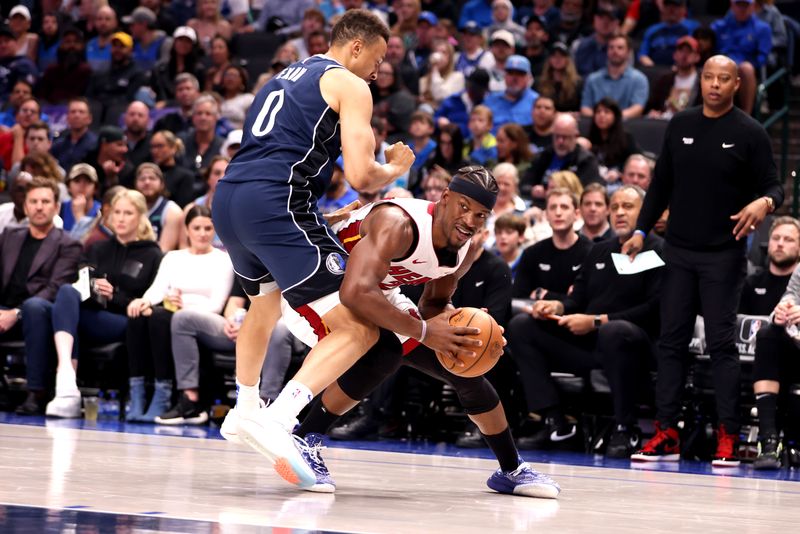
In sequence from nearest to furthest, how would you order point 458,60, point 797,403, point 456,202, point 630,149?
point 456,202 < point 797,403 < point 630,149 < point 458,60

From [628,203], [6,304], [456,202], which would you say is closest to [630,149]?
[628,203]

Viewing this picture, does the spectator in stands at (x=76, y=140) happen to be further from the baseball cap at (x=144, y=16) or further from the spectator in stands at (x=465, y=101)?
the spectator in stands at (x=465, y=101)

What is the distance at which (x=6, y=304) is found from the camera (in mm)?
8945

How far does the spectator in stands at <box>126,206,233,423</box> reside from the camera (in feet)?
27.2

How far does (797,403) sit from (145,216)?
15.1 feet

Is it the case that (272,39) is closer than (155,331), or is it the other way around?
(155,331)

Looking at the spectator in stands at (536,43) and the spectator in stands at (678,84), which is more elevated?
the spectator in stands at (536,43)

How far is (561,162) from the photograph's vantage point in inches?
384

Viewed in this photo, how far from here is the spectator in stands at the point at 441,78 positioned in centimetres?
1237

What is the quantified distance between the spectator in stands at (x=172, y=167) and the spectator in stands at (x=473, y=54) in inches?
126

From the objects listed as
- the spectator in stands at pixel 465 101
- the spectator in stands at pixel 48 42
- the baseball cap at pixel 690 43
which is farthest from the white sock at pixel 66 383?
the spectator in stands at pixel 48 42

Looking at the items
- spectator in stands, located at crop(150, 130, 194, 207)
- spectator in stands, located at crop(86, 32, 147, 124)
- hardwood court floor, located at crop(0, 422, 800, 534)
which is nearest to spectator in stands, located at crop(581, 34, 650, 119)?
spectator in stands, located at crop(150, 130, 194, 207)

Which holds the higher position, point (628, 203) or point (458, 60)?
point (458, 60)

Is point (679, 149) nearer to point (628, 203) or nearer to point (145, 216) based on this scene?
point (628, 203)
